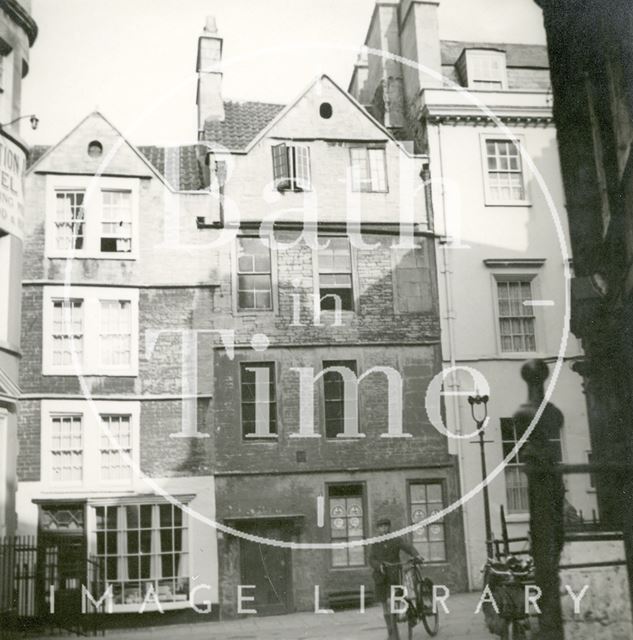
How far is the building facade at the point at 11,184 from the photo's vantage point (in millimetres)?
5605

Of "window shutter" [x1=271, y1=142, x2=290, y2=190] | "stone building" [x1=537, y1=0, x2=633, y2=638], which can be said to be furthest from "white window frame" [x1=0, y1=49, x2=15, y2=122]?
"stone building" [x1=537, y1=0, x2=633, y2=638]

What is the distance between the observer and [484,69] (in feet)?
22.0

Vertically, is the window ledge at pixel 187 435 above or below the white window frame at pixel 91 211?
below

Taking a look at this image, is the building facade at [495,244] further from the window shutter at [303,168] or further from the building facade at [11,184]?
the building facade at [11,184]

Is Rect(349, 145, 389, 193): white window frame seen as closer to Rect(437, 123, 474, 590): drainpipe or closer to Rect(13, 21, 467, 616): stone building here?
Rect(13, 21, 467, 616): stone building

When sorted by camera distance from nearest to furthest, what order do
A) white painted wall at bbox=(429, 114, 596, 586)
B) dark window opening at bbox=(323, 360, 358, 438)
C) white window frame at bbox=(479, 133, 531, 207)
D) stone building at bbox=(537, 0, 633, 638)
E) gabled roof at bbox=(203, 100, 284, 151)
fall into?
stone building at bbox=(537, 0, 633, 638) → white painted wall at bbox=(429, 114, 596, 586) → dark window opening at bbox=(323, 360, 358, 438) → white window frame at bbox=(479, 133, 531, 207) → gabled roof at bbox=(203, 100, 284, 151)

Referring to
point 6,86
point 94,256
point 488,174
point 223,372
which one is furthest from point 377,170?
point 6,86

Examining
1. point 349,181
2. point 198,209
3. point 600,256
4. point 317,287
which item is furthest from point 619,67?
point 198,209

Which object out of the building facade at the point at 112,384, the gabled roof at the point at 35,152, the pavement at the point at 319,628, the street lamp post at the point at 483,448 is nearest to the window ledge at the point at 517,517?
the street lamp post at the point at 483,448

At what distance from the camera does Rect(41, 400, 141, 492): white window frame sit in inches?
218

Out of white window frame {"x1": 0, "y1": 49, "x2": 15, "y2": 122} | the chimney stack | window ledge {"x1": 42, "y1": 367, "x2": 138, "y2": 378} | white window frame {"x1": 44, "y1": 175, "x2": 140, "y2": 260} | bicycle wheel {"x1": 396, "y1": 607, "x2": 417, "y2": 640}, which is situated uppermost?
the chimney stack

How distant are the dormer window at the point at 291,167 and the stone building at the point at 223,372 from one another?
0.03 metres

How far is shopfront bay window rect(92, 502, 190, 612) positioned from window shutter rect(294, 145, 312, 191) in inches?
110

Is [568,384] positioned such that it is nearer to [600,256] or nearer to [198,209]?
[600,256]
